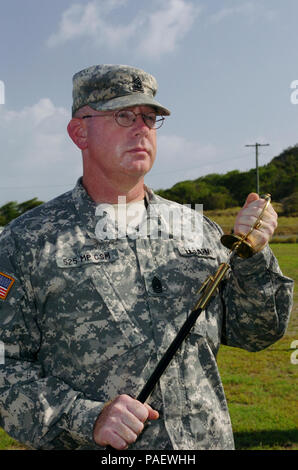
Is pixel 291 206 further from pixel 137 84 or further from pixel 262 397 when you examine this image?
pixel 137 84

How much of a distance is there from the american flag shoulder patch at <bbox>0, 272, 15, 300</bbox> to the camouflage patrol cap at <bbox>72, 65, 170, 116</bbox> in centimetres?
92

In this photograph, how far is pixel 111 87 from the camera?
8.93ft

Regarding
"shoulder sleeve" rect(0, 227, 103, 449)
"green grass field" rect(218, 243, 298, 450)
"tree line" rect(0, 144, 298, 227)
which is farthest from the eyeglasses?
"tree line" rect(0, 144, 298, 227)

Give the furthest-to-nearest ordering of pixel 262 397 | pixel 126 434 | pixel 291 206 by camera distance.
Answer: pixel 291 206 → pixel 262 397 → pixel 126 434

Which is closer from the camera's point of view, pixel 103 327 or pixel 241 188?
pixel 103 327

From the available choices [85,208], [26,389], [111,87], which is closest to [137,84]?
[111,87]

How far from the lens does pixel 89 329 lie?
2553 millimetres

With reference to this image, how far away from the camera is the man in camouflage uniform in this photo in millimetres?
2453

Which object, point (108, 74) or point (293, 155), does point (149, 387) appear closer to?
point (108, 74)

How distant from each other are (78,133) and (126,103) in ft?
1.15

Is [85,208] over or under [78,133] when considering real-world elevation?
under

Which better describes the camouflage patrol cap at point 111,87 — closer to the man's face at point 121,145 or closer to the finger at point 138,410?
the man's face at point 121,145

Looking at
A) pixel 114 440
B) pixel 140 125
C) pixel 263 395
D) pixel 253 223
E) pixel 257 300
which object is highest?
pixel 140 125

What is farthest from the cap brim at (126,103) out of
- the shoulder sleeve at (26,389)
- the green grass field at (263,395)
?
the green grass field at (263,395)
